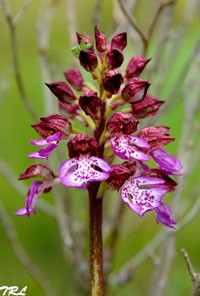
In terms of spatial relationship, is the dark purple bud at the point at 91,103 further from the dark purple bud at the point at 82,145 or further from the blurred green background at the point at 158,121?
the blurred green background at the point at 158,121

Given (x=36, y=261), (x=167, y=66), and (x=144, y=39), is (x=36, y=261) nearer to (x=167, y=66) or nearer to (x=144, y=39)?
(x=167, y=66)

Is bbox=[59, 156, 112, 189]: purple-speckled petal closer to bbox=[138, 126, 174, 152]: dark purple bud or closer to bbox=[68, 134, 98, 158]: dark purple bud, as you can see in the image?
bbox=[68, 134, 98, 158]: dark purple bud

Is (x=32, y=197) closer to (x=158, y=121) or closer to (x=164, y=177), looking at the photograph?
(x=164, y=177)

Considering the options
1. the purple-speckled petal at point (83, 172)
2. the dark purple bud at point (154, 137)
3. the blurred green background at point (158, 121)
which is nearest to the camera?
the purple-speckled petal at point (83, 172)

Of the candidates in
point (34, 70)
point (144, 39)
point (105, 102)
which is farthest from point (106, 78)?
point (34, 70)

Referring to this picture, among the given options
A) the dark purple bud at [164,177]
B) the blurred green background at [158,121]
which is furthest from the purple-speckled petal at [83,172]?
the blurred green background at [158,121]

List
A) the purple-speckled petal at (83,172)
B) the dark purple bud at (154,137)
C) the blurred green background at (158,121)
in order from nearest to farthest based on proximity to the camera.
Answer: the purple-speckled petal at (83,172), the dark purple bud at (154,137), the blurred green background at (158,121)

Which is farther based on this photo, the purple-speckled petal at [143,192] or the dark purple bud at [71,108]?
the dark purple bud at [71,108]

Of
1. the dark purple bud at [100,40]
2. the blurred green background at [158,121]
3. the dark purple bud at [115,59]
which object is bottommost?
the blurred green background at [158,121]
